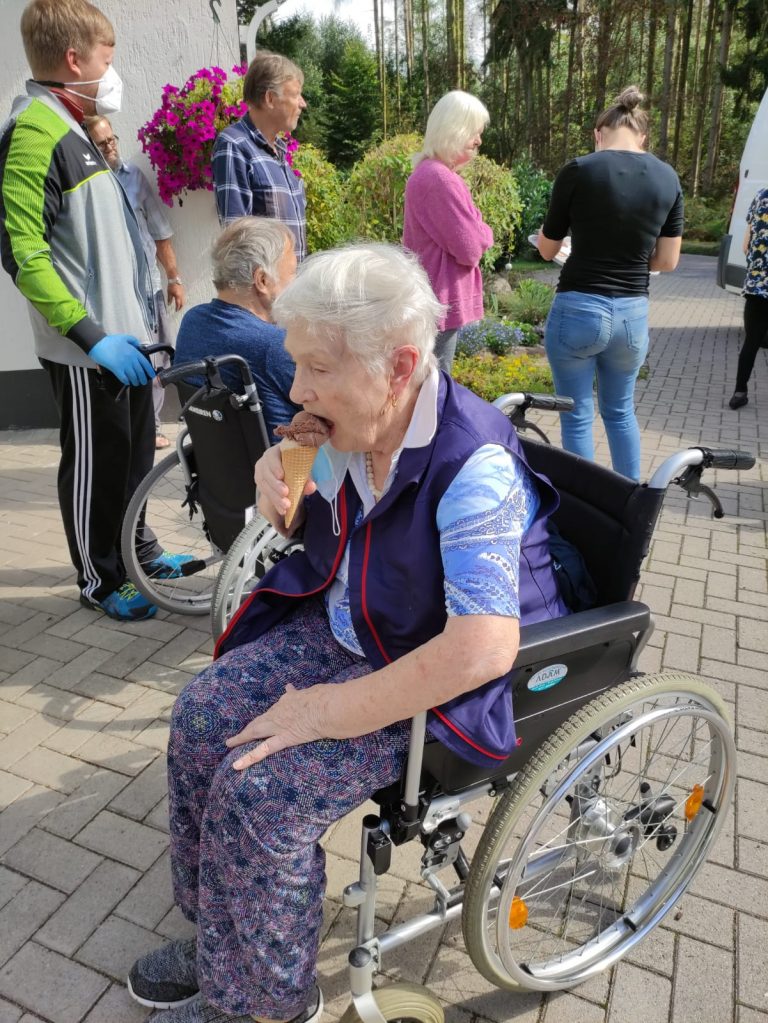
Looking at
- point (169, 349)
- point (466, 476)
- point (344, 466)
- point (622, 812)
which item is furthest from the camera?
point (169, 349)

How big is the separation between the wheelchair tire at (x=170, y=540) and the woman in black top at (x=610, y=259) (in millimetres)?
1701

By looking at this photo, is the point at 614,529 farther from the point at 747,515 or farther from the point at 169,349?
the point at 747,515

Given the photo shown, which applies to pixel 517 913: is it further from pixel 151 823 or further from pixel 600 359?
pixel 600 359

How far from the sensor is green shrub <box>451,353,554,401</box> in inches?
228

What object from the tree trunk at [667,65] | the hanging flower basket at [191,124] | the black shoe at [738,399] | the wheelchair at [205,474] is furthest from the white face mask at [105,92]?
the tree trunk at [667,65]

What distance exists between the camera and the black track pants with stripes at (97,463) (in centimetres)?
281

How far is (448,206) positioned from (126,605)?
2449 millimetres

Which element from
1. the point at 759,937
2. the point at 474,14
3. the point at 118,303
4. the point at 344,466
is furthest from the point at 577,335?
the point at 474,14

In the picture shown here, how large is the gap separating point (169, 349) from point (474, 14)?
27.4m

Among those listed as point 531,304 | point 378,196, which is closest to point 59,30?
point 378,196

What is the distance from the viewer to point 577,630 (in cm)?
140

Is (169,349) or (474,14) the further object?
(474,14)

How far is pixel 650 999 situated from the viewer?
5.61 ft

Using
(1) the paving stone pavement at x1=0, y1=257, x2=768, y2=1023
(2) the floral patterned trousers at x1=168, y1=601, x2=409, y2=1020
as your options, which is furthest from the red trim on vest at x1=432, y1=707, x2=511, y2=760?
(1) the paving stone pavement at x1=0, y1=257, x2=768, y2=1023
